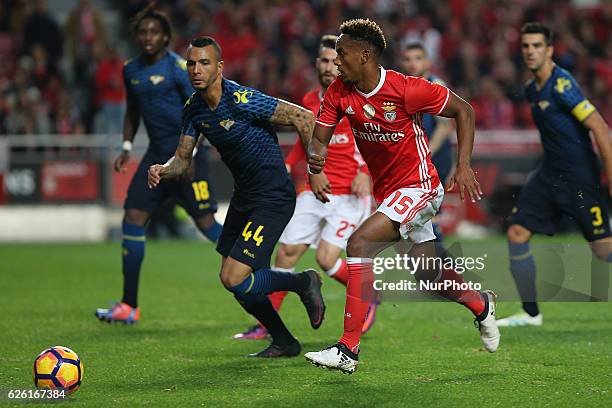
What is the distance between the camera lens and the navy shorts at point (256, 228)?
769cm

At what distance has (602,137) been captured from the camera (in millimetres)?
8977

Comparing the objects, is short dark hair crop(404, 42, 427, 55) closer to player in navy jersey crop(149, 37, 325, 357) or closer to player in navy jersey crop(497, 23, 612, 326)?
player in navy jersey crop(497, 23, 612, 326)

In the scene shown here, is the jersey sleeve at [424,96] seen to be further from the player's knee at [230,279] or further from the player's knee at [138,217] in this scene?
the player's knee at [138,217]

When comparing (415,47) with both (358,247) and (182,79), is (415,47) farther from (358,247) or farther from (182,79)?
(358,247)

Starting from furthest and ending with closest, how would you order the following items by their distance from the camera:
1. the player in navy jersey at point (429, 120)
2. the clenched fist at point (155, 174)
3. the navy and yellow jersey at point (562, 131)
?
1. the player in navy jersey at point (429, 120)
2. the navy and yellow jersey at point (562, 131)
3. the clenched fist at point (155, 174)

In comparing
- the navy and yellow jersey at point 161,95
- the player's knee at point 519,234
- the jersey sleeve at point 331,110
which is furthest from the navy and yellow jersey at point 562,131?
the navy and yellow jersey at point 161,95

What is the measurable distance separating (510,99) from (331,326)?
12353 mm

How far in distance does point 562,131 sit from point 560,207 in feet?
2.17

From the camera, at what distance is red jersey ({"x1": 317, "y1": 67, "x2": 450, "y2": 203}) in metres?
7.06

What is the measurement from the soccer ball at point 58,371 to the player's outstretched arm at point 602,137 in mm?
4635

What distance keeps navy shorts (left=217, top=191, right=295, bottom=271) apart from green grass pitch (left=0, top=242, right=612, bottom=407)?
2.54 ft

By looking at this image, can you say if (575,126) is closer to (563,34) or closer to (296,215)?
(296,215)

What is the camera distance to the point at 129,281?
984cm

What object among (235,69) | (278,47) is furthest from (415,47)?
(278,47)
